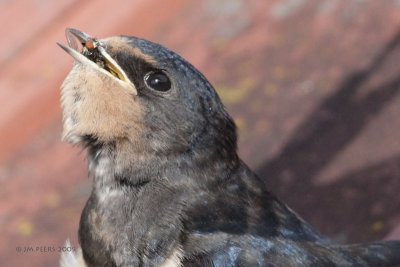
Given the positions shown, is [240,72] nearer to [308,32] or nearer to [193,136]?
[308,32]

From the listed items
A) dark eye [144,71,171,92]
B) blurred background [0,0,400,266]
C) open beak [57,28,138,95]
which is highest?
blurred background [0,0,400,266]

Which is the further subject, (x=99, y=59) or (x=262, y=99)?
(x=262, y=99)

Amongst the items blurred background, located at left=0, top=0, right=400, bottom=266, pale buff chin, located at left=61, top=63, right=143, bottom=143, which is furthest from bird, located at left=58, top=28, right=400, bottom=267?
blurred background, located at left=0, top=0, right=400, bottom=266

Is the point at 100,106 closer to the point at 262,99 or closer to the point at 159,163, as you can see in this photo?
the point at 159,163

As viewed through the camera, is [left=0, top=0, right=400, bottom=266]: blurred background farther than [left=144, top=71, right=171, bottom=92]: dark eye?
Yes

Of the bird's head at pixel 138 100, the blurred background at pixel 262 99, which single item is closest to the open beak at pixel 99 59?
the bird's head at pixel 138 100

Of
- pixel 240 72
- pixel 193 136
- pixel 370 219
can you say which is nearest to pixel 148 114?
pixel 193 136

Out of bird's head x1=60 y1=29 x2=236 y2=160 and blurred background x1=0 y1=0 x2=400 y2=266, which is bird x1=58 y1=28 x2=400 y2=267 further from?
blurred background x1=0 y1=0 x2=400 y2=266

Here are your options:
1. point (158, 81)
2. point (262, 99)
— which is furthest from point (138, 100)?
point (262, 99)
